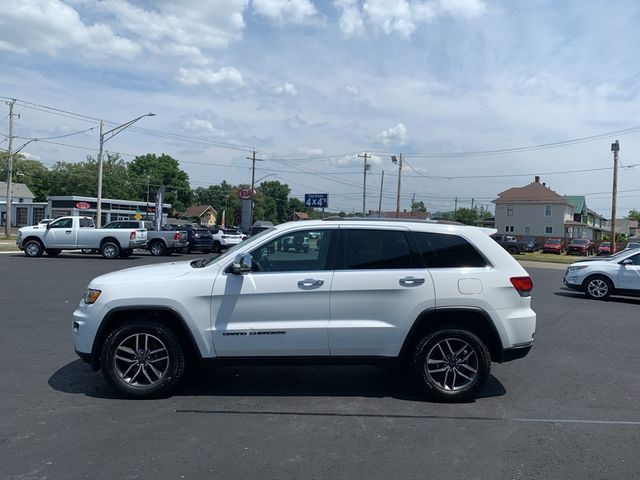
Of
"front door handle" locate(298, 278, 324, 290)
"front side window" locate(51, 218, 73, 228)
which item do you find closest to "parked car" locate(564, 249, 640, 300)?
"front door handle" locate(298, 278, 324, 290)

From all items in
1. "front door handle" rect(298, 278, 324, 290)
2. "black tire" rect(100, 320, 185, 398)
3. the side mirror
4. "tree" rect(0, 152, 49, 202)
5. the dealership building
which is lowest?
"black tire" rect(100, 320, 185, 398)

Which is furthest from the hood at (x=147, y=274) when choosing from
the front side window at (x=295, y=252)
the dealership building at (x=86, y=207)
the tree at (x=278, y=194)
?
the tree at (x=278, y=194)

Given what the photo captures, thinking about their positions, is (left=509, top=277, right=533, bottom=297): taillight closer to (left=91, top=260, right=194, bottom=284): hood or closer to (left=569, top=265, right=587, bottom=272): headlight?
(left=91, top=260, right=194, bottom=284): hood

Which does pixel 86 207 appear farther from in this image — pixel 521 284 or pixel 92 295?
pixel 521 284

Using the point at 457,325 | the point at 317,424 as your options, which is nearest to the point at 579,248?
the point at 457,325

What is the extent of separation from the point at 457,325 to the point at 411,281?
69 cm

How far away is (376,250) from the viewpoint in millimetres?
5402

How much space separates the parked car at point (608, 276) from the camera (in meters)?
13.8

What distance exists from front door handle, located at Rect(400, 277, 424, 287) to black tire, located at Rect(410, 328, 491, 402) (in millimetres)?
526

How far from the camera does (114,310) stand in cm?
514

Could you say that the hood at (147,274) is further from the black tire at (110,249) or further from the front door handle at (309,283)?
the black tire at (110,249)

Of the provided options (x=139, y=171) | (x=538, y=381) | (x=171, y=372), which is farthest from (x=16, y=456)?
(x=139, y=171)

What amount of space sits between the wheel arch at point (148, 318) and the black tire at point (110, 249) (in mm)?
20678

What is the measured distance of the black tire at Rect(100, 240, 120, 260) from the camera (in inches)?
970
